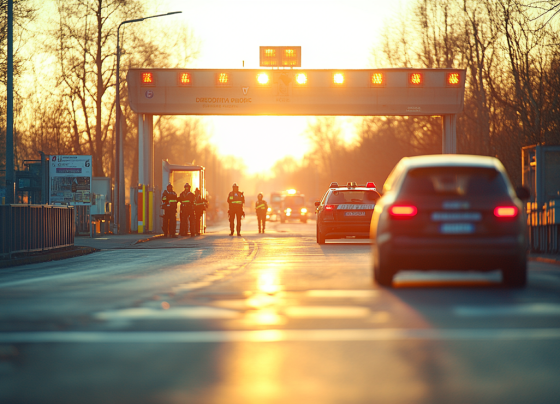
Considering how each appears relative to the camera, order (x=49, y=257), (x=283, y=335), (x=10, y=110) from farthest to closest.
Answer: (x=10, y=110) → (x=49, y=257) → (x=283, y=335)

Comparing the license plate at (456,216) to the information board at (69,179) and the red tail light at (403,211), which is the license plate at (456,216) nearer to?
the red tail light at (403,211)

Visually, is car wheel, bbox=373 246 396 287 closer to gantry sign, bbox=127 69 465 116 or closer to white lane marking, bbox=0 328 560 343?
white lane marking, bbox=0 328 560 343

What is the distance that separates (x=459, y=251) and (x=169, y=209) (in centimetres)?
2134

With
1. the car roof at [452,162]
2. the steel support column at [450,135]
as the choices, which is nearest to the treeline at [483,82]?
the steel support column at [450,135]

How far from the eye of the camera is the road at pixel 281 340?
5461 mm

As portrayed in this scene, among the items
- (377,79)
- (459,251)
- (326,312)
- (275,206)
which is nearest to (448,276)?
(459,251)

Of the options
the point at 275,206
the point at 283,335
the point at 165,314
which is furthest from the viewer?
the point at 275,206

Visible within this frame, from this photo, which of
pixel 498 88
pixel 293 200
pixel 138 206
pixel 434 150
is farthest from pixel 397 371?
pixel 293 200

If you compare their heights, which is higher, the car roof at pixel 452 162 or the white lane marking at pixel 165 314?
the car roof at pixel 452 162

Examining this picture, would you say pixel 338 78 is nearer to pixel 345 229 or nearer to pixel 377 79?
pixel 377 79

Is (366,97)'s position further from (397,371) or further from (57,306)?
(397,371)

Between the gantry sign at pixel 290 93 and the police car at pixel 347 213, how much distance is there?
1256cm

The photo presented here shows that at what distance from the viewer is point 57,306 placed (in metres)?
9.50

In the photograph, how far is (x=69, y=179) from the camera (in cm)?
3020
